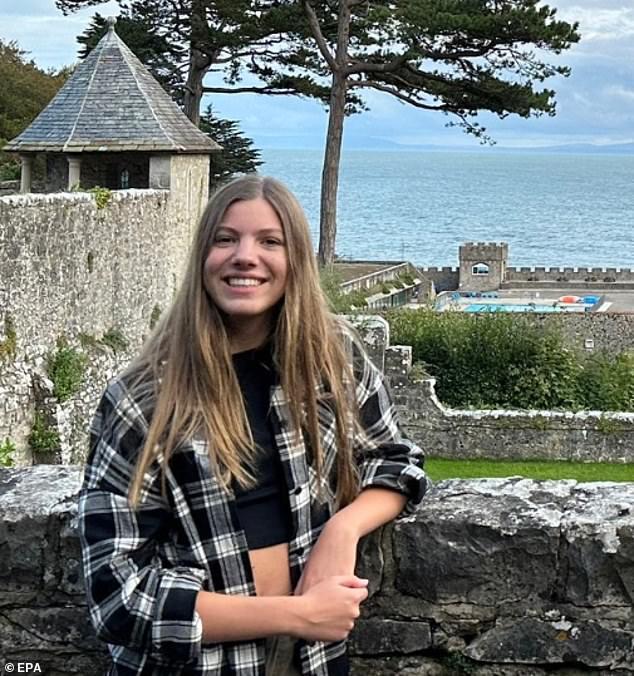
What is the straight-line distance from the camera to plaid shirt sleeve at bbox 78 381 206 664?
2434 millimetres

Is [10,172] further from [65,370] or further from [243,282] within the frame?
[243,282]

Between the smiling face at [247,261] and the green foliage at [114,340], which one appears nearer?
the smiling face at [247,261]

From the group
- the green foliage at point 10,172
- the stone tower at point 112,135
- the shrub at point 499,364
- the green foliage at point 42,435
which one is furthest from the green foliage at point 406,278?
the green foliage at point 42,435

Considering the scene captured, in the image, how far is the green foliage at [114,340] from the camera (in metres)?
15.3

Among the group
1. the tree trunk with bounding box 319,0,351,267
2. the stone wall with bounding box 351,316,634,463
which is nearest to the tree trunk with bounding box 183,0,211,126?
the tree trunk with bounding box 319,0,351,267

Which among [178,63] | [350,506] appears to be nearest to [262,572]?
[350,506]

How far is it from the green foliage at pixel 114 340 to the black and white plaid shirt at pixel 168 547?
1285 centimetres

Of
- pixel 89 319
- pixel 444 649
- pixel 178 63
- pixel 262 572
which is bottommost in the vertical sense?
pixel 89 319

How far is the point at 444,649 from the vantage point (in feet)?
10.1

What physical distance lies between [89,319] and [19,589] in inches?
475

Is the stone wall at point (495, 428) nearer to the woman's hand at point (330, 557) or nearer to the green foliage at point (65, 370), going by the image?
the green foliage at point (65, 370)

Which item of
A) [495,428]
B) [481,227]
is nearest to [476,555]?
[495,428]

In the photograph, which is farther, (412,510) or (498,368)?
(498,368)

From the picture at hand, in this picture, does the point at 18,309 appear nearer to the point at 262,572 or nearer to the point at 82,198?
the point at 82,198
